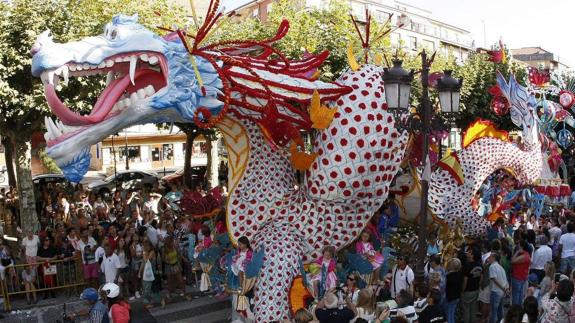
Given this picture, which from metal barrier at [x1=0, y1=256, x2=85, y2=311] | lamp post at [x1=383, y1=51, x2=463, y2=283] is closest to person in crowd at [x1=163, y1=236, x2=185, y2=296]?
metal barrier at [x1=0, y1=256, x2=85, y2=311]

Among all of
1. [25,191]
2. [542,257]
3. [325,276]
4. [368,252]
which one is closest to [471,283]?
[368,252]

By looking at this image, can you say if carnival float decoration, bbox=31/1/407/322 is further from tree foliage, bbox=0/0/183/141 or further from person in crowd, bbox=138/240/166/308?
tree foliage, bbox=0/0/183/141

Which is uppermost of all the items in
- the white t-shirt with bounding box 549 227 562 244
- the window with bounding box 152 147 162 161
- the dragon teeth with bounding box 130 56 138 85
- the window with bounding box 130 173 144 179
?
the dragon teeth with bounding box 130 56 138 85

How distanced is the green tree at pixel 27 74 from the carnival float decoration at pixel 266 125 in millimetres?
5648

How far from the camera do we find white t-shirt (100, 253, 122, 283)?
31.5ft

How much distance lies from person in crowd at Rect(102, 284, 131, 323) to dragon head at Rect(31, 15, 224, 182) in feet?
4.88

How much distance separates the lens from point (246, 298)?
7.93 meters

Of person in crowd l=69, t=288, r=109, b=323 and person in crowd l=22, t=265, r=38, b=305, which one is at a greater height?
person in crowd l=69, t=288, r=109, b=323

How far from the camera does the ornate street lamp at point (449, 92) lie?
7.45m

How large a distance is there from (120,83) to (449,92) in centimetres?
415

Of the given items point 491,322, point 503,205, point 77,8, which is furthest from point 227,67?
point 503,205

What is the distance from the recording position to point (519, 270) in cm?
856

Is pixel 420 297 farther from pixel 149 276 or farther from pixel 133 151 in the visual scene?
pixel 133 151

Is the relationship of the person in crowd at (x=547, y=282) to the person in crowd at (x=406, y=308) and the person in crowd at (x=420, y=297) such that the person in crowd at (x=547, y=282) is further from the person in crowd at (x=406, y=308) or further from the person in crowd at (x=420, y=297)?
the person in crowd at (x=406, y=308)
